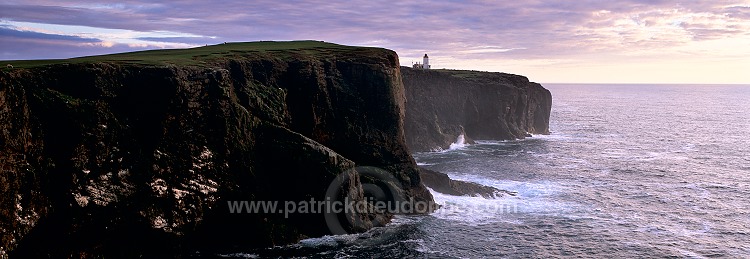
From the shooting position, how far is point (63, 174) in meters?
40.8

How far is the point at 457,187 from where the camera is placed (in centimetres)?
7019

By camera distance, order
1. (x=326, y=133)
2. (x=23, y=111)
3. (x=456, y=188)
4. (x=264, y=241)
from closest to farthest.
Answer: (x=23, y=111) < (x=264, y=241) < (x=326, y=133) < (x=456, y=188)

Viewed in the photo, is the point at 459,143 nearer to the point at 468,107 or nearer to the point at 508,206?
the point at 468,107

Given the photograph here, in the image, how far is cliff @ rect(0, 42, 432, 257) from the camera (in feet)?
131

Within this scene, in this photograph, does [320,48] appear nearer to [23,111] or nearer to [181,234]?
[181,234]

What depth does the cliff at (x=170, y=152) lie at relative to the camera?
131ft

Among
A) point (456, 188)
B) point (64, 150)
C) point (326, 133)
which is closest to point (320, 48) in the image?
point (326, 133)

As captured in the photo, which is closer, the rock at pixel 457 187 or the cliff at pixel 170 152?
the cliff at pixel 170 152

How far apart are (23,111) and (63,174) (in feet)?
16.9

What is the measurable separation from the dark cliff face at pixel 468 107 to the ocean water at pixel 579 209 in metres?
6.39

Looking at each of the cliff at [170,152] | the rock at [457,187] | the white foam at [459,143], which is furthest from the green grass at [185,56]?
the white foam at [459,143]

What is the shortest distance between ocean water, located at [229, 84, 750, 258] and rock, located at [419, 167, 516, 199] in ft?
5.81

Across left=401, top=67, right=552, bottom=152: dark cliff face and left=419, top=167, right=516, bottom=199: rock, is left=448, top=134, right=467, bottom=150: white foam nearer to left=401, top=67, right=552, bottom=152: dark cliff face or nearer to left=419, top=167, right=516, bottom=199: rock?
left=401, top=67, right=552, bottom=152: dark cliff face

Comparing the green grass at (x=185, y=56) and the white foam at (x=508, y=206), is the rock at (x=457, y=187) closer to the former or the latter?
the white foam at (x=508, y=206)
